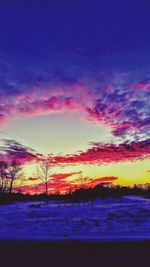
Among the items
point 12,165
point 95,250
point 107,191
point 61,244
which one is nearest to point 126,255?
point 95,250

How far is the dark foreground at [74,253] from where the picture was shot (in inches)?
251

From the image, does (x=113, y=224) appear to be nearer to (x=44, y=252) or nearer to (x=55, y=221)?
(x=55, y=221)

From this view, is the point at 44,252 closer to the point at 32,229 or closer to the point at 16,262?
the point at 16,262

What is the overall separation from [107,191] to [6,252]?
5555cm

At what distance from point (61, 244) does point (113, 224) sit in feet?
28.2

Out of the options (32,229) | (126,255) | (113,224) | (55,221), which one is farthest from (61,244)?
(55,221)

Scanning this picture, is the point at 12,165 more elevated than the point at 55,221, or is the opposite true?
the point at 12,165

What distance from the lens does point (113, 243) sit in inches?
340

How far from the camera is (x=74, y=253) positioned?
7465mm

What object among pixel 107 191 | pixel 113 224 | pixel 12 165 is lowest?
pixel 113 224

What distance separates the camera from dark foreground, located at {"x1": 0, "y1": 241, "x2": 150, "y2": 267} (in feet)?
20.9

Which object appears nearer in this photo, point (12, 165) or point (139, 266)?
point (139, 266)

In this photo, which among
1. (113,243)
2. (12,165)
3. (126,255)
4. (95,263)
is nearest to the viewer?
(95,263)

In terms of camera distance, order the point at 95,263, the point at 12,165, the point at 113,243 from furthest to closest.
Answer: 1. the point at 12,165
2. the point at 113,243
3. the point at 95,263
